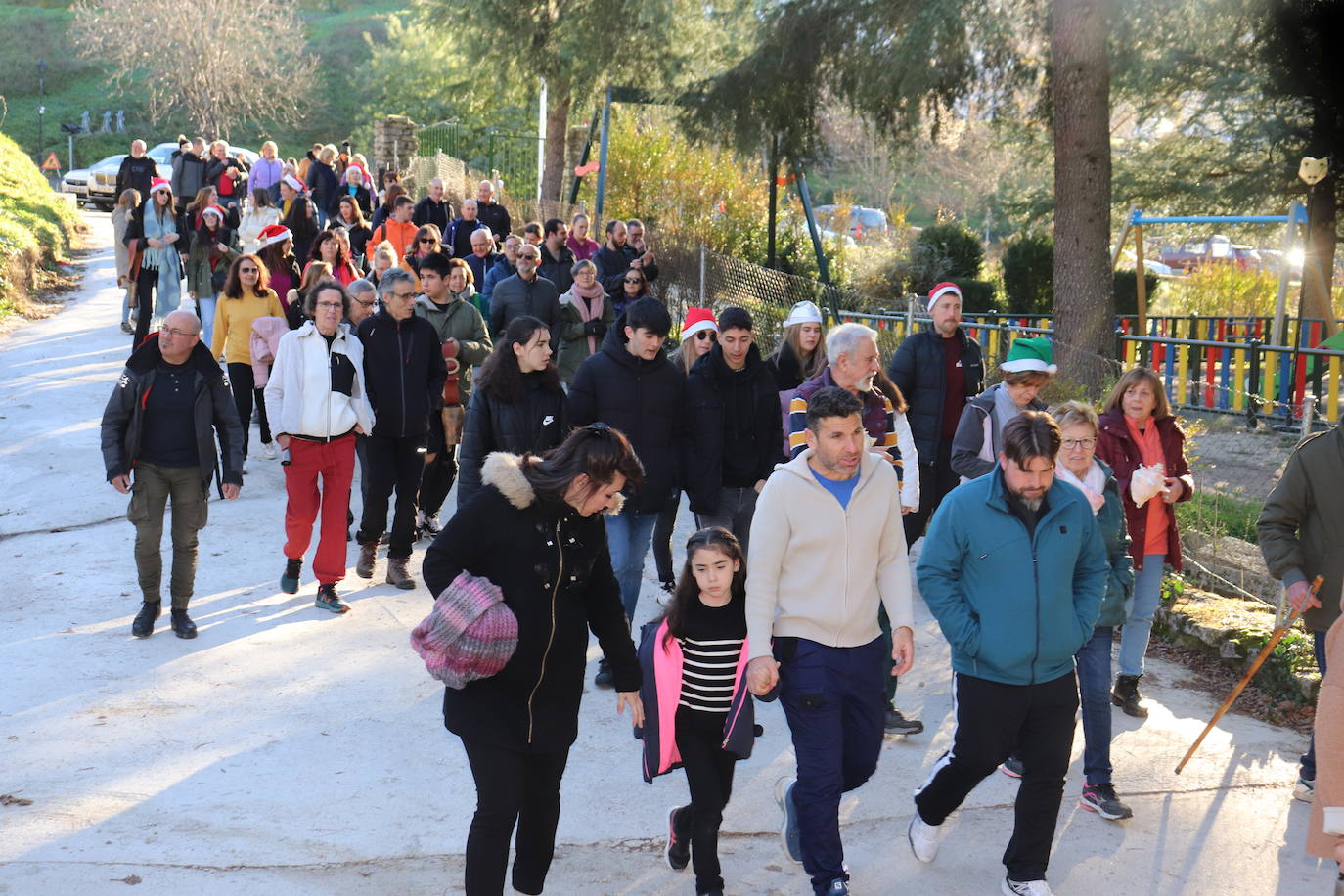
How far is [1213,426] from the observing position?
14.2 m

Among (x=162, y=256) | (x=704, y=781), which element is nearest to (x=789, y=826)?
(x=704, y=781)

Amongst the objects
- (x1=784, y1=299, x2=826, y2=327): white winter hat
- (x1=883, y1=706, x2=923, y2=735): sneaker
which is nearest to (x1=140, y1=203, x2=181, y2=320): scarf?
(x1=784, y1=299, x2=826, y2=327): white winter hat

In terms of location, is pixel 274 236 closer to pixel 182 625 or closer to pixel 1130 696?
pixel 182 625

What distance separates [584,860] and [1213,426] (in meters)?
11.3

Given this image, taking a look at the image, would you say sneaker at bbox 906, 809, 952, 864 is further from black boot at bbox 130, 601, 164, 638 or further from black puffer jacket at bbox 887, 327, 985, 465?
black boot at bbox 130, 601, 164, 638

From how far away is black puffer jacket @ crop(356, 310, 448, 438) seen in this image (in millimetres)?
7891

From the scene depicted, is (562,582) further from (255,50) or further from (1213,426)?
(255,50)

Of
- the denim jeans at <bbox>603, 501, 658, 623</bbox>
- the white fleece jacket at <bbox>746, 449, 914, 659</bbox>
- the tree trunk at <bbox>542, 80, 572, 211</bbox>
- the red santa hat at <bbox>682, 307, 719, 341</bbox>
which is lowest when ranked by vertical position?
the denim jeans at <bbox>603, 501, 658, 623</bbox>

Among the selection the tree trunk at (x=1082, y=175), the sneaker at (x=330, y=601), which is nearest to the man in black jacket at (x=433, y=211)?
the tree trunk at (x=1082, y=175)

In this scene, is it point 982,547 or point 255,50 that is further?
point 255,50

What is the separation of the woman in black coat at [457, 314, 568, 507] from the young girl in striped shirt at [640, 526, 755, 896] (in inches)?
92.4

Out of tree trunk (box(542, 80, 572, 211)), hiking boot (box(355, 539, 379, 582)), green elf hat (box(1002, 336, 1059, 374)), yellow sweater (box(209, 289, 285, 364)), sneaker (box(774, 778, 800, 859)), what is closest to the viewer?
sneaker (box(774, 778, 800, 859))

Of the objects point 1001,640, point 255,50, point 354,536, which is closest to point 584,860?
point 1001,640

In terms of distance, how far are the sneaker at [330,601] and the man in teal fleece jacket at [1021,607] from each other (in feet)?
13.8
